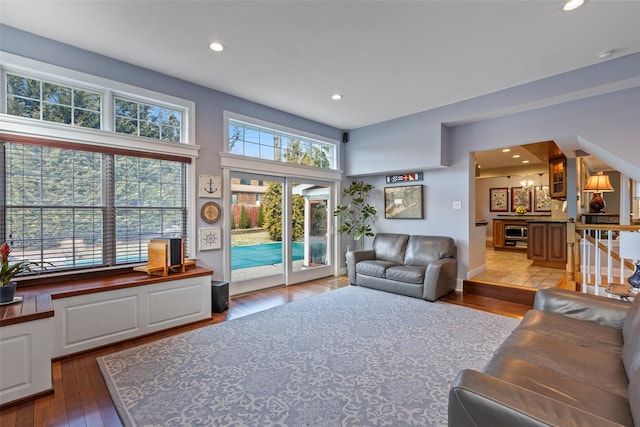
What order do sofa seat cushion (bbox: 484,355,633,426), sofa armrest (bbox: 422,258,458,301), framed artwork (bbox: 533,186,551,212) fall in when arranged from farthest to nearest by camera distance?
1. framed artwork (bbox: 533,186,551,212)
2. sofa armrest (bbox: 422,258,458,301)
3. sofa seat cushion (bbox: 484,355,633,426)

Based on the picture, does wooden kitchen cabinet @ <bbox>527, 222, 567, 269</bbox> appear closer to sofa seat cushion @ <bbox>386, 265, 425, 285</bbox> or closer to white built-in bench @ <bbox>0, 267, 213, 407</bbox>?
sofa seat cushion @ <bbox>386, 265, 425, 285</bbox>

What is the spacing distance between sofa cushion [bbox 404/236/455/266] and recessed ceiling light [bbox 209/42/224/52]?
4.04 m

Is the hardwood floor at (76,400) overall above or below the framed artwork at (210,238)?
below

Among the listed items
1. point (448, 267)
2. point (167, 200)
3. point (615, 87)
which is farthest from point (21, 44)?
point (615, 87)

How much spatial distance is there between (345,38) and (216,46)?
1327 millimetres

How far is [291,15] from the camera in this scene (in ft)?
8.39

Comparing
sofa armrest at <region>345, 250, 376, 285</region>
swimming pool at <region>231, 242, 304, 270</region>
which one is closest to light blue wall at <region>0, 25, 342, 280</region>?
swimming pool at <region>231, 242, 304, 270</region>

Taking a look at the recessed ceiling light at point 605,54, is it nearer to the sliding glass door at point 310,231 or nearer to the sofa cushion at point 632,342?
the sofa cushion at point 632,342

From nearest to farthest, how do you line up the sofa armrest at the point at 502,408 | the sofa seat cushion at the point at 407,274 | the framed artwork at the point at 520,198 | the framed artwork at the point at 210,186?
the sofa armrest at the point at 502,408
the framed artwork at the point at 210,186
the sofa seat cushion at the point at 407,274
the framed artwork at the point at 520,198

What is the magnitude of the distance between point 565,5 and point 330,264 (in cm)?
487

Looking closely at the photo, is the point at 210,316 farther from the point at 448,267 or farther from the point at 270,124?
the point at 448,267

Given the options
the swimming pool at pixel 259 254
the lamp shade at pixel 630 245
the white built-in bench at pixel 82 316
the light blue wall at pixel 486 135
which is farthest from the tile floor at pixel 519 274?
the white built-in bench at pixel 82 316

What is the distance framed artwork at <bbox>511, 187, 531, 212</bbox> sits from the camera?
30.6ft

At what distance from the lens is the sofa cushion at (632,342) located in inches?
57.3
